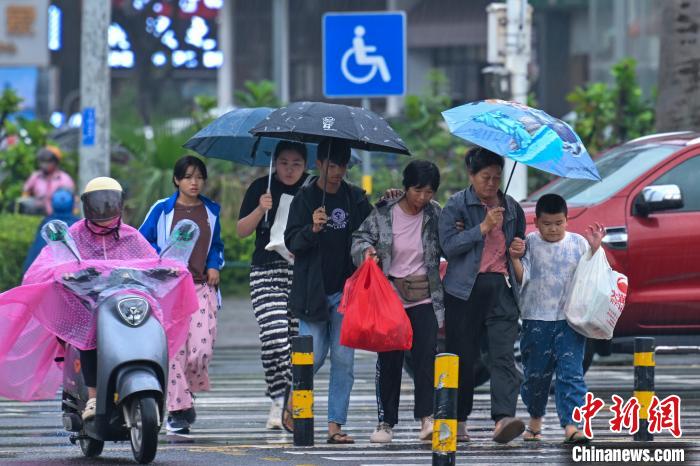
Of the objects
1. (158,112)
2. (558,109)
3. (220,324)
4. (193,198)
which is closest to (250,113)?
(193,198)

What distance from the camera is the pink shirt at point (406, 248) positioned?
995 centimetres

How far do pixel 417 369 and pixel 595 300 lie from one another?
3.77ft

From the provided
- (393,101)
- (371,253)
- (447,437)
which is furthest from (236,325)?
(393,101)

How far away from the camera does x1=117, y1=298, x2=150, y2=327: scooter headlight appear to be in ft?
28.7

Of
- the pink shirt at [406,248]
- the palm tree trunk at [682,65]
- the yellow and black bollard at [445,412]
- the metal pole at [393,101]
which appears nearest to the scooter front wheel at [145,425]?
the yellow and black bollard at [445,412]

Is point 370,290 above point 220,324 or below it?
above

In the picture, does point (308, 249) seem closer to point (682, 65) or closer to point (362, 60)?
point (362, 60)

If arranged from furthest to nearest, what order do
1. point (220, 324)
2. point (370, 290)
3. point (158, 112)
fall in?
point (158, 112) < point (220, 324) < point (370, 290)

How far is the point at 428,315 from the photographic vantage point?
9.95 metres

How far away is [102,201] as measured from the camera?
30.4ft

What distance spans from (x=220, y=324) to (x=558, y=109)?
21651 millimetres

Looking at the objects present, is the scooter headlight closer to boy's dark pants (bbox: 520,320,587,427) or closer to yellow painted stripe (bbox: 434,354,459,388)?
yellow painted stripe (bbox: 434,354,459,388)

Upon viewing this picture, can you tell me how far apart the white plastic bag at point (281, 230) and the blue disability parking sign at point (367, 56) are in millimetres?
5378

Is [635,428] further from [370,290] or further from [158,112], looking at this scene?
[158,112]
